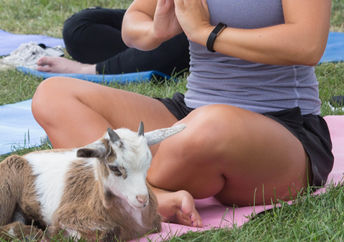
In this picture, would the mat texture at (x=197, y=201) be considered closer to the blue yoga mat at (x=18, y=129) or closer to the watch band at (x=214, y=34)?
the blue yoga mat at (x=18, y=129)

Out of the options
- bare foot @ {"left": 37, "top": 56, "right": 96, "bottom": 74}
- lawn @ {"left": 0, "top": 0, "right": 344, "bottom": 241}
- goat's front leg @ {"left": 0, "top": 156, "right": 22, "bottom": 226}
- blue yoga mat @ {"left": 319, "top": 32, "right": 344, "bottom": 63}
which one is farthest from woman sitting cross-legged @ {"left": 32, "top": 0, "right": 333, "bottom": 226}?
blue yoga mat @ {"left": 319, "top": 32, "right": 344, "bottom": 63}

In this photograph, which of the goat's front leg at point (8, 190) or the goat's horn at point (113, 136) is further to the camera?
the goat's front leg at point (8, 190)

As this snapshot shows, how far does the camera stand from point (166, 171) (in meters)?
2.26

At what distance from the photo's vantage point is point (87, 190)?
1.97 metres

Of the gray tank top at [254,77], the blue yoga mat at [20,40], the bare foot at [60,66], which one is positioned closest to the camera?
the gray tank top at [254,77]

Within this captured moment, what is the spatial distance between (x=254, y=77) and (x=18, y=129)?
174cm

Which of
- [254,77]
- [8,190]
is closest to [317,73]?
[254,77]

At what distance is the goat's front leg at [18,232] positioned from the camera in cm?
194

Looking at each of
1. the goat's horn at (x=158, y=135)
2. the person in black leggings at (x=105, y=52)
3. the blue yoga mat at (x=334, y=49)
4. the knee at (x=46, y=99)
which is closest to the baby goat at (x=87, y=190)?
the goat's horn at (x=158, y=135)

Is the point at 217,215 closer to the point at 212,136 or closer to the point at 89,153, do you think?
the point at 212,136

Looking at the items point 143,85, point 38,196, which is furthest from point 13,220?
point 143,85

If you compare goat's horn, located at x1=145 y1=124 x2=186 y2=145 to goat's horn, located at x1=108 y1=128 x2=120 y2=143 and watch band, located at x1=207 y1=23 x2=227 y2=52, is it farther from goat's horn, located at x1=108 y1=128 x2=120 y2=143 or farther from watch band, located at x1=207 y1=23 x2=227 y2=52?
watch band, located at x1=207 y1=23 x2=227 y2=52

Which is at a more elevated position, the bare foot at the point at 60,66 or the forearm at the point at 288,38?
the forearm at the point at 288,38

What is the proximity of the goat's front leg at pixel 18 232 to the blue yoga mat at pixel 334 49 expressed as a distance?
12.4ft
